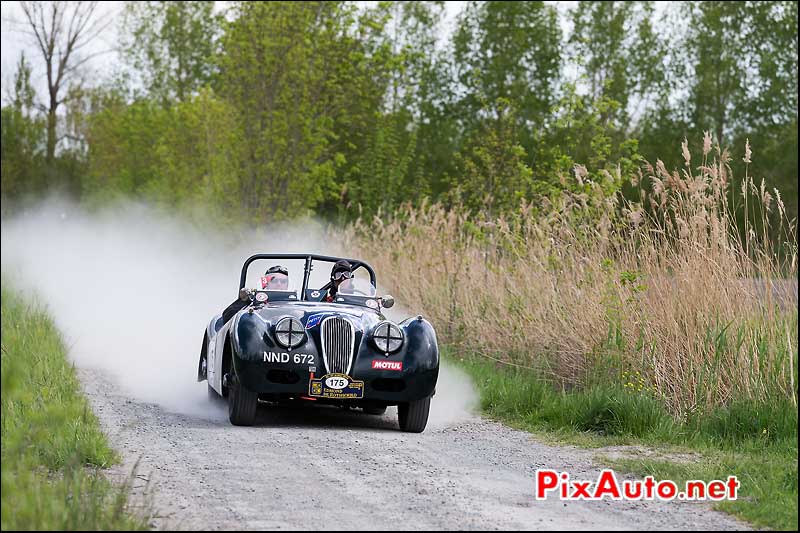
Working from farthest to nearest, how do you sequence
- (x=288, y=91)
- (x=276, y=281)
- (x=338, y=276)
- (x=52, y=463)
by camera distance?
(x=288, y=91)
(x=338, y=276)
(x=276, y=281)
(x=52, y=463)

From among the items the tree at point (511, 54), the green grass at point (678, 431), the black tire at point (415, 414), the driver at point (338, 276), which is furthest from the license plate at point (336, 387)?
the tree at point (511, 54)

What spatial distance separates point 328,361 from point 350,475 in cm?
251

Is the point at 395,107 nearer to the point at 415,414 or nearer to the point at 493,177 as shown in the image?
the point at 493,177

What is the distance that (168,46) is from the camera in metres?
63.8

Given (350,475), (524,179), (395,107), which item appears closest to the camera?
(350,475)

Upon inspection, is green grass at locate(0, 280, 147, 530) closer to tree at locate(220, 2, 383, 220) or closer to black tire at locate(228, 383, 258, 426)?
black tire at locate(228, 383, 258, 426)

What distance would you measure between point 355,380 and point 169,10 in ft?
183

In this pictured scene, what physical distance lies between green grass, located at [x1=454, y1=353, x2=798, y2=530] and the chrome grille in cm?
205

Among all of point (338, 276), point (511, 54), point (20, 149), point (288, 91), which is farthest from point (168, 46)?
point (338, 276)

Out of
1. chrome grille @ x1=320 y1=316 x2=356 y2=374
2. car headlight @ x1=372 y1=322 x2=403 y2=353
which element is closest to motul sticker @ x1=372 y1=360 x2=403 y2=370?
car headlight @ x1=372 y1=322 x2=403 y2=353

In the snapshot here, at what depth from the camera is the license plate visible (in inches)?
438

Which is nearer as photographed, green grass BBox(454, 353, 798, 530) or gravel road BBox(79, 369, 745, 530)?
gravel road BBox(79, 369, 745, 530)

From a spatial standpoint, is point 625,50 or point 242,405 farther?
point 625,50

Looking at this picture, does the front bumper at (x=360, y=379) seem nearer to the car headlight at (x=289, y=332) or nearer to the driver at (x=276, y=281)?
the car headlight at (x=289, y=332)
